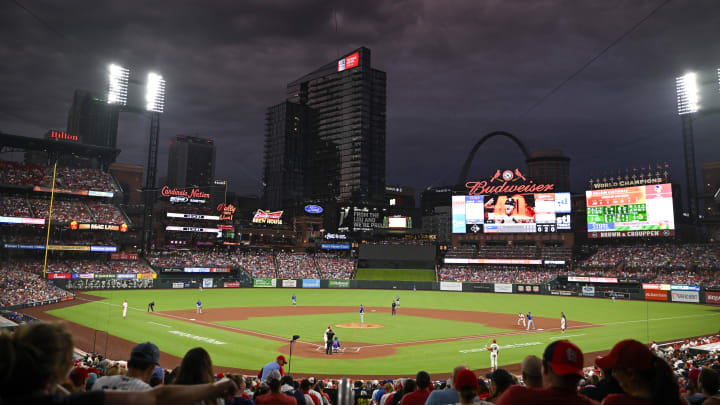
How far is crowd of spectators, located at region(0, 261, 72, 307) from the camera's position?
41719 mm

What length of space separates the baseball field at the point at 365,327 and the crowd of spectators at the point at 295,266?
19981mm

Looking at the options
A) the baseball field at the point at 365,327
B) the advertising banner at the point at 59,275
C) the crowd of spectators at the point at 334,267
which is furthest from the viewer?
the crowd of spectators at the point at 334,267

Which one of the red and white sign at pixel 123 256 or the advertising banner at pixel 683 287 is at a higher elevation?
the red and white sign at pixel 123 256

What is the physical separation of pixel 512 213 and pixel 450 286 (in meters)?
21.2

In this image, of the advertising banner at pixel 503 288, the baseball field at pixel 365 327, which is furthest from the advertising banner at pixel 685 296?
the advertising banner at pixel 503 288

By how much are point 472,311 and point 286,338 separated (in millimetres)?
26259

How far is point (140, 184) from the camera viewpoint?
15812cm

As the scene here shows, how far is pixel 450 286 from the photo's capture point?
77062 millimetres

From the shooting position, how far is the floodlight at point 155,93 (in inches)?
2921

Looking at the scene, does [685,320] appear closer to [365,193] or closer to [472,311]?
[472,311]

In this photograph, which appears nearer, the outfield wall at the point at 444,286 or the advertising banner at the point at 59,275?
the advertising banner at the point at 59,275

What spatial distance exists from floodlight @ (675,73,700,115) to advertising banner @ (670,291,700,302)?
30638 mm

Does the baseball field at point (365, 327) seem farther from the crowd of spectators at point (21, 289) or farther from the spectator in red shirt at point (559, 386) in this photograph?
the spectator in red shirt at point (559, 386)

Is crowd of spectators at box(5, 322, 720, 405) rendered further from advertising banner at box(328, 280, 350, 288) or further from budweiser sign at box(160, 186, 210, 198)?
budweiser sign at box(160, 186, 210, 198)
